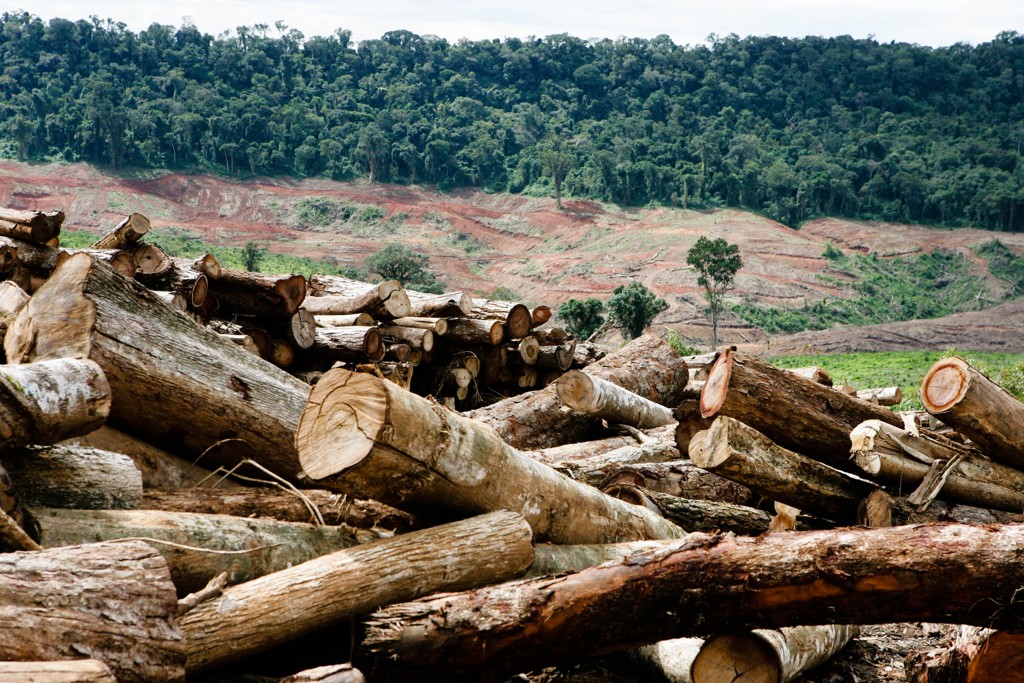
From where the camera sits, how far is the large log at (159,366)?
426 cm

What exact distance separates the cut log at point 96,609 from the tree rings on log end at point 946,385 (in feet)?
16.2

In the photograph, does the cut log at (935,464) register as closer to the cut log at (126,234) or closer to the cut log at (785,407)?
the cut log at (785,407)

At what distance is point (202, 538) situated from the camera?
358 centimetres

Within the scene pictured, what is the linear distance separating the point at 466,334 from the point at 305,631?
307 inches

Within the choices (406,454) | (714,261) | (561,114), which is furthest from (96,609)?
(561,114)

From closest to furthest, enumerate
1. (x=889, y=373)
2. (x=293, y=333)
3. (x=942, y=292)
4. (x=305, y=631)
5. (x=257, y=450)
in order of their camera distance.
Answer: (x=305, y=631)
(x=257, y=450)
(x=293, y=333)
(x=889, y=373)
(x=942, y=292)

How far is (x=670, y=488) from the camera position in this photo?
21.4 feet

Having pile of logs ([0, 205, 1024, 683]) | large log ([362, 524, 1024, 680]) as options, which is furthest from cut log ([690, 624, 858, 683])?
large log ([362, 524, 1024, 680])

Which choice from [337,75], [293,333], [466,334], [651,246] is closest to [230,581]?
[293,333]

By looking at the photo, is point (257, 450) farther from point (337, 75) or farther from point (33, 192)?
point (337, 75)

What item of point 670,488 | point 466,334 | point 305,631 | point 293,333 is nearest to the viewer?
point 305,631

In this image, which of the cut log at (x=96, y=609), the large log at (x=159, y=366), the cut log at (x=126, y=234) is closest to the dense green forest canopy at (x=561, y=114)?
the cut log at (x=126, y=234)

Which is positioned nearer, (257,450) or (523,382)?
(257,450)

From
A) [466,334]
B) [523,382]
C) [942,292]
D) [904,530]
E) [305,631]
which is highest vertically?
[904,530]
